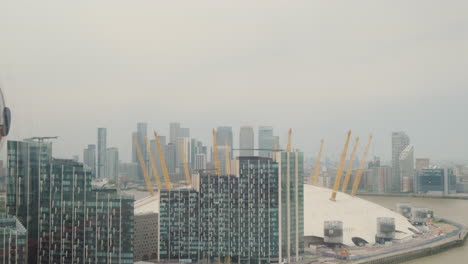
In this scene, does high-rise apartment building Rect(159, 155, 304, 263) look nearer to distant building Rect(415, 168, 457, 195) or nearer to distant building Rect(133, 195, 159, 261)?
distant building Rect(133, 195, 159, 261)

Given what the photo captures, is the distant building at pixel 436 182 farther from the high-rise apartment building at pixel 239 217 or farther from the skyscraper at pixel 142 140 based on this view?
the high-rise apartment building at pixel 239 217

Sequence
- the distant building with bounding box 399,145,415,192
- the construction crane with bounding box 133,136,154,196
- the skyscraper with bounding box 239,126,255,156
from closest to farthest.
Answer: the skyscraper with bounding box 239,126,255,156 → the construction crane with bounding box 133,136,154,196 → the distant building with bounding box 399,145,415,192

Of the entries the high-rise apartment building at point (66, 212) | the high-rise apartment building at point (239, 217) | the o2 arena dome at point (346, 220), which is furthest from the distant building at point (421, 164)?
the high-rise apartment building at point (66, 212)

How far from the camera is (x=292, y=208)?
6.69 meters

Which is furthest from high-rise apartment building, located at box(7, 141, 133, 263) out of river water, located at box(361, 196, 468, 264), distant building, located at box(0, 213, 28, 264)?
river water, located at box(361, 196, 468, 264)

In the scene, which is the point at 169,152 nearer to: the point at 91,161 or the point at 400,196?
the point at 91,161

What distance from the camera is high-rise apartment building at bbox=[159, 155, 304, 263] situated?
649 cm

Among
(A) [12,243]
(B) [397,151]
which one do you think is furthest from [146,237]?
(B) [397,151]

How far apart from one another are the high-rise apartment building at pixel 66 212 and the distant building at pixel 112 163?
3.82 m

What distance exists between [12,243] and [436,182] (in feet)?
48.9

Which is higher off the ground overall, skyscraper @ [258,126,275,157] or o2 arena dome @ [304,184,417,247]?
skyscraper @ [258,126,275,157]

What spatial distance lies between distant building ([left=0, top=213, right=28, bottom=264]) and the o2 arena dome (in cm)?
409

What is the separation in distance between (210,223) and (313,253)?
1438 millimetres

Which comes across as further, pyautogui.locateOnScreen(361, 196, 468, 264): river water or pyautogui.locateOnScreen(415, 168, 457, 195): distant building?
pyautogui.locateOnScreen(415, 168, 457, 195): distant building
